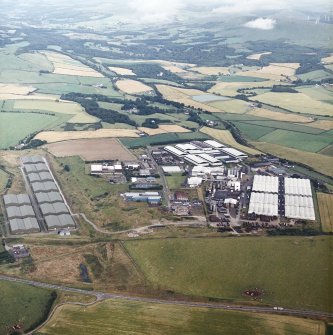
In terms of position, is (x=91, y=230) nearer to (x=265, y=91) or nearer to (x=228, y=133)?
(x=228, y=133)

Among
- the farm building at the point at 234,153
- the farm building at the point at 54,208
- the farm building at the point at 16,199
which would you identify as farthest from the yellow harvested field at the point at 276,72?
the farm building at the point at 16,199

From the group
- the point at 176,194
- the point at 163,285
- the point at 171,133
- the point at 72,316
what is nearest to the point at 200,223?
the point at 176,194

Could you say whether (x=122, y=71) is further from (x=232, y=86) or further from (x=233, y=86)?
(x=233, y=86)

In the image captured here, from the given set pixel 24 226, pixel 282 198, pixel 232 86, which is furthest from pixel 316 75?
pixel 24 226

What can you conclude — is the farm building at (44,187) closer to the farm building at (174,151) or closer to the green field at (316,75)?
the farm building at (174,151)

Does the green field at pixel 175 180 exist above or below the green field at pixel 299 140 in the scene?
above

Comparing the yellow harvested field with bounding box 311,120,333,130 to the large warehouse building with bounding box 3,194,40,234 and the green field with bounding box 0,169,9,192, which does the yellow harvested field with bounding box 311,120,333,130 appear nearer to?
the green field with bounding box 0,169,9,192
